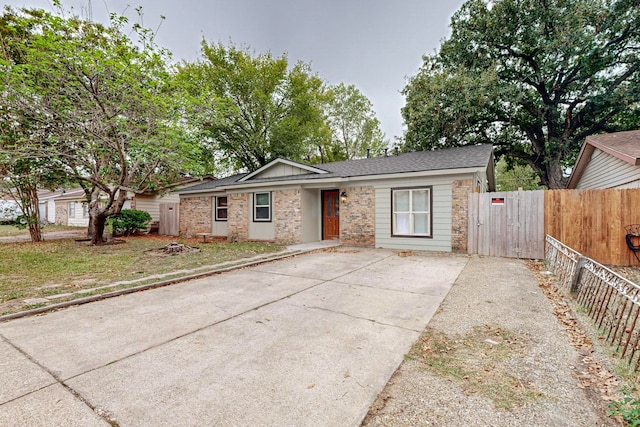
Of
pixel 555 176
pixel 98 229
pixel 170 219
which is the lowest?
pixel 98 229

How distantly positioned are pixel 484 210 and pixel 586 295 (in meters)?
4.57

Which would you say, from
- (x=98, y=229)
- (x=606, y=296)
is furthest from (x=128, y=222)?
(x=606, y=296)

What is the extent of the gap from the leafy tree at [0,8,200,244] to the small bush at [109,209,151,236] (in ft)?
19.3

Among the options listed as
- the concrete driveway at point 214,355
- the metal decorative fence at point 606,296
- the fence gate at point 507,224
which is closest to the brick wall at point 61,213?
the concrete driveway at point 214,355

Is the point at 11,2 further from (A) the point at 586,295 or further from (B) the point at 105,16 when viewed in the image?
(A) the point at 586,295

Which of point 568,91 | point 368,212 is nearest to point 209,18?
point 368,212

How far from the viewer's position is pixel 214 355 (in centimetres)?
276

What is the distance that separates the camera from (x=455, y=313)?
12.6ft

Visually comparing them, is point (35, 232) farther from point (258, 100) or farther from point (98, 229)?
point (258, 100)

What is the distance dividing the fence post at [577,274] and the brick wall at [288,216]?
8.14m

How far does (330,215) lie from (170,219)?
998 centimetres

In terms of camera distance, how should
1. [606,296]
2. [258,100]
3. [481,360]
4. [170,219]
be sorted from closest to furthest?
[481,360], [606,296], [170,219], [258,100]

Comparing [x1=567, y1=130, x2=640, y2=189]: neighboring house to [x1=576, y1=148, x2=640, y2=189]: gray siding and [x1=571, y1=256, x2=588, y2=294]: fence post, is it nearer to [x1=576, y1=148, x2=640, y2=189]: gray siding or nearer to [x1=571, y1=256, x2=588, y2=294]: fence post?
[x1=576, y1=148, x2=640, y2=189]: gray siding

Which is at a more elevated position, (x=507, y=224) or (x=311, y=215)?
(x=311, y=215)
